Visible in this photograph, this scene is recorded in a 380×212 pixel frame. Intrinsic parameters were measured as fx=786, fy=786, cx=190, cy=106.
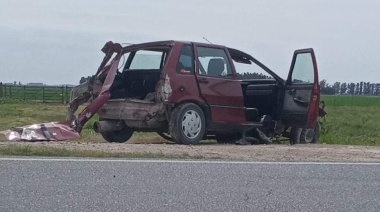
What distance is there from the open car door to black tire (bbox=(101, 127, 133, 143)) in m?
2.64

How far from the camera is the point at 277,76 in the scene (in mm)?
13297

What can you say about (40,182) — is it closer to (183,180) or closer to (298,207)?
(183,180)

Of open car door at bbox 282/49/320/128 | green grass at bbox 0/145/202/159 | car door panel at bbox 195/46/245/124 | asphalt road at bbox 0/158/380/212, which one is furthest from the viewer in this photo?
open car door at bbox 282/49/320/128

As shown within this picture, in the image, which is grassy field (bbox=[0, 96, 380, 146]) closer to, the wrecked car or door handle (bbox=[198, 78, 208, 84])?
the wrecked car

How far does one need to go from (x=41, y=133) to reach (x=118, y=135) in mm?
1705

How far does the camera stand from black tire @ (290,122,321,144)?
533 inches

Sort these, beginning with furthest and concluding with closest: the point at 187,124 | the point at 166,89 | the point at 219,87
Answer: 1. the point at 219,87
2. the point at 187,124
3. the point at 166,89

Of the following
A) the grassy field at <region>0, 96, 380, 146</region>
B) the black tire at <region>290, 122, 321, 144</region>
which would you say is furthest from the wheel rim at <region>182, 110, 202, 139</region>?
the black tire at <region>290, 122, 321, 144</region>

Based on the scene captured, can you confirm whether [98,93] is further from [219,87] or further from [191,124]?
[219,87]

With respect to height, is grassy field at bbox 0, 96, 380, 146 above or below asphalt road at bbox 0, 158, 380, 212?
below

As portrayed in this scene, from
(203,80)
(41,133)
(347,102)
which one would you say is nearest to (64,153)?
(41,133)

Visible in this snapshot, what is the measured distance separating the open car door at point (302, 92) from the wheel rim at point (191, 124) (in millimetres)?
1860

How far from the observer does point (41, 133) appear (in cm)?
1164

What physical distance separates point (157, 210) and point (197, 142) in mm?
5392
